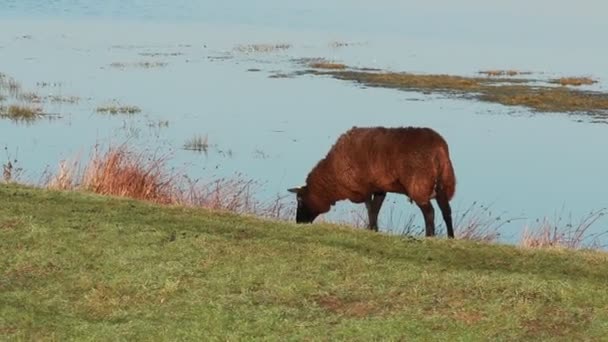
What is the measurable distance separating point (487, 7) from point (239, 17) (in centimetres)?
4482

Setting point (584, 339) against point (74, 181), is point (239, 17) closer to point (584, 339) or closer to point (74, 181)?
point (74, 181)

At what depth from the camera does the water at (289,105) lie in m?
20.4

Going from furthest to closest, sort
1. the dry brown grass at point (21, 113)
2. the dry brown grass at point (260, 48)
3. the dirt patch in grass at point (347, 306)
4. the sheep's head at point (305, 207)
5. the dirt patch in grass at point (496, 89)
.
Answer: the dry brown grass at point (260, 48), the dirt patch in grass at point (496, 89), the dry brown grass at point (21, 113), the sheep's head at point (305, 207), the dirt patch in grass at point (347, 306)

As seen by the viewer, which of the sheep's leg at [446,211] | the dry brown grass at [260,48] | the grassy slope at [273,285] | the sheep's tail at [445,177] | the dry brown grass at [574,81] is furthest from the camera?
the dry brown grass at [260,48]

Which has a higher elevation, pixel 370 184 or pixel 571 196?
pixel 370 184

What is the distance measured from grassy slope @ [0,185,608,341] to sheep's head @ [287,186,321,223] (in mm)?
3972

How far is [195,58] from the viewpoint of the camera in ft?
127

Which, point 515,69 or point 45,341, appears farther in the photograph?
point 515,69

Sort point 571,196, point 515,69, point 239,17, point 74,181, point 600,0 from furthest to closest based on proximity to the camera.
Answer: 1. point 600,0
2. point 239,17
3. point 515,69
4. point 571,196
5. point 74,181

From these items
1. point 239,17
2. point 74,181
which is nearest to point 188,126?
point 74,181

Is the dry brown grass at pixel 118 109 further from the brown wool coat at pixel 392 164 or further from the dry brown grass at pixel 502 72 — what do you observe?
the brown wool coat at pixel 392 164

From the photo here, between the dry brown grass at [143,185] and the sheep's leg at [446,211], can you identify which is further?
the dry brown grass at [143,185]

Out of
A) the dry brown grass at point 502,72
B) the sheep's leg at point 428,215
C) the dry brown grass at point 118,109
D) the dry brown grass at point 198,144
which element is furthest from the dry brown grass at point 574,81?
the sheep's leg at point 428,215

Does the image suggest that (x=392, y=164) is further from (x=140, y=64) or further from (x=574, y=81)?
(x=140, y=64)
